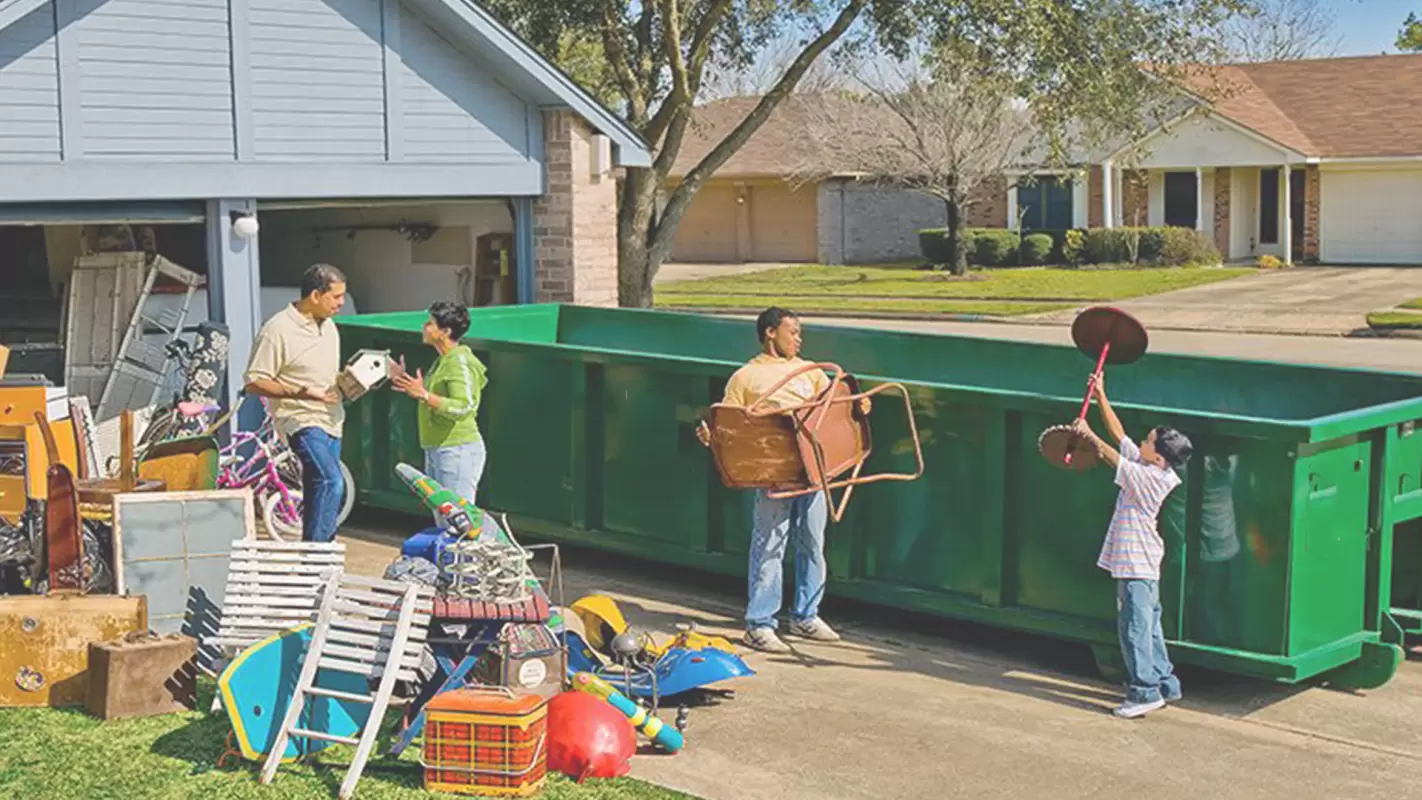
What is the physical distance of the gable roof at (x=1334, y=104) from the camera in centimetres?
4484

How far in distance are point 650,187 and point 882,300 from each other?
606 inches

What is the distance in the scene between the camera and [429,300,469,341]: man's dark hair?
976 centimetres

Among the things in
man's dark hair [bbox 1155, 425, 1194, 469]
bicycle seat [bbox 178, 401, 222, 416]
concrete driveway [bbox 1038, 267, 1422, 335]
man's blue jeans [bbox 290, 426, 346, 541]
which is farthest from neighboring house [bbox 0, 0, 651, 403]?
concrete driveway [bbox 1038, 267, 1422, 335]

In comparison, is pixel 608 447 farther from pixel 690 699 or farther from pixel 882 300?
pixel 882 300

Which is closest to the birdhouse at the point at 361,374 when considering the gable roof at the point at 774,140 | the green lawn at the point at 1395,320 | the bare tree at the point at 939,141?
the green lawn at the point at 1395,320

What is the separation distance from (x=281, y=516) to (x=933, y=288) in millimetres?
29636

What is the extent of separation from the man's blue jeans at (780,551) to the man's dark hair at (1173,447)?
1.91 m

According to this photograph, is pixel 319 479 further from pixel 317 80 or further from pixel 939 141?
pixel 939 141

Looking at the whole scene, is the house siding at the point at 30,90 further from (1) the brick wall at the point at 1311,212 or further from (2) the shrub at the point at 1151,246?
(1) the brick wall at the point at 1311,212

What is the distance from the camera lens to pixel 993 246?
47406 millimetres

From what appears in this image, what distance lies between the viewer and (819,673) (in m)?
9.19

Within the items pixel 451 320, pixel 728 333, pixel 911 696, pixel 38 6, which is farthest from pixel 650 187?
pixel 911 696

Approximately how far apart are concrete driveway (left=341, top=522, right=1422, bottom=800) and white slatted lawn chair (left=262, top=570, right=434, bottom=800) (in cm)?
113

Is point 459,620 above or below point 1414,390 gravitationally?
below
